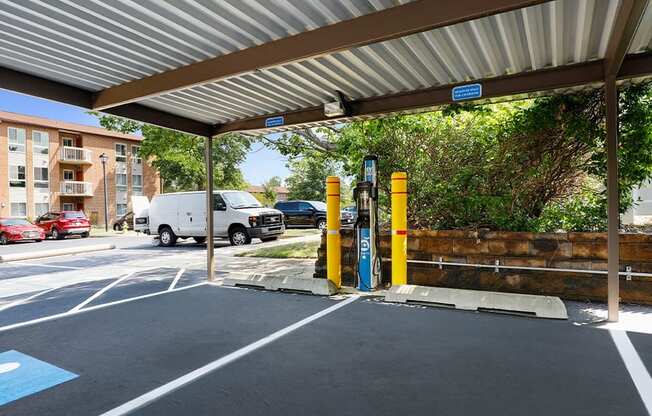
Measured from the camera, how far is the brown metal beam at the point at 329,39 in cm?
317

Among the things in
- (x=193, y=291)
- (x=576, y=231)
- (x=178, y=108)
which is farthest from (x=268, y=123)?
(x=576, y=231)

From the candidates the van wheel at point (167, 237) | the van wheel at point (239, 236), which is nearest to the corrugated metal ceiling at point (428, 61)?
the van wheel at point (239, 236)

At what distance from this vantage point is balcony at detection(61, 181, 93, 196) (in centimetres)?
3078

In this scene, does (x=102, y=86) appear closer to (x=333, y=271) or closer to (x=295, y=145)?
(x=333, y=271)

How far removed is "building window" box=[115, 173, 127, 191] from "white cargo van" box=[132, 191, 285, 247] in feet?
71.3

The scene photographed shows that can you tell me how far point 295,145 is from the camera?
12.1 metres

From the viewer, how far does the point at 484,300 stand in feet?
17.3

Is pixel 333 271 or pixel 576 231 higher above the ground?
pixel 576 231

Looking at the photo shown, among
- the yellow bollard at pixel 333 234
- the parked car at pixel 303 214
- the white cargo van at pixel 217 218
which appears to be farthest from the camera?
the parked car at pixel 303 214

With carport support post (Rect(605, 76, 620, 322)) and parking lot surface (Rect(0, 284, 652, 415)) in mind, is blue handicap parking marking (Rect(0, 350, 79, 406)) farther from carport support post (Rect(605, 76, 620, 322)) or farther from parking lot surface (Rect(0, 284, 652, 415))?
carport support post (Rect(605, 76, 620, 322))

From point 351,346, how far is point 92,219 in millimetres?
33434

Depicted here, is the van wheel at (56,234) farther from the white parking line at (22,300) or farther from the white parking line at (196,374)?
the white parking line at (196,374)

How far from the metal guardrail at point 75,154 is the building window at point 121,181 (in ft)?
9.01

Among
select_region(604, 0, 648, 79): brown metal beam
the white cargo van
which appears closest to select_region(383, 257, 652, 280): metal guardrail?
select_region(604, 0, 648, 79): brown metal beam
